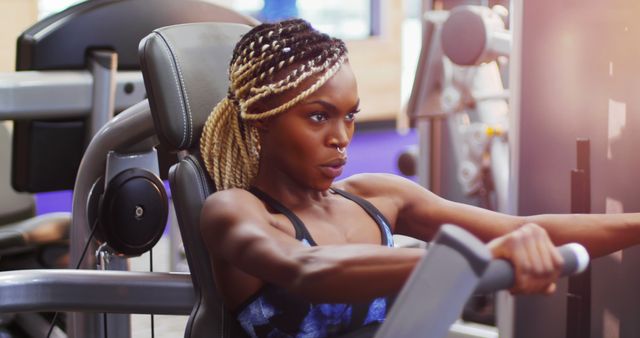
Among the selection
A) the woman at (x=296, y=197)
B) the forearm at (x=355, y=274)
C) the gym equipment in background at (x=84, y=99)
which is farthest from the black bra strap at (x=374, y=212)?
the gym equipment in background at (x=84, y=99)

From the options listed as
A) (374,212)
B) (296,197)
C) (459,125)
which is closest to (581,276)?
(374,212)

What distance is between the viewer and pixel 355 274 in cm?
96

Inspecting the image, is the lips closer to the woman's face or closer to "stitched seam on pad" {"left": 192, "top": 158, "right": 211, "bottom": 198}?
the woman's face

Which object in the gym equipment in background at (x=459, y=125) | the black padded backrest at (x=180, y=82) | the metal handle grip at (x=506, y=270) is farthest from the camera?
the gym equipment in background at (x=459, y=125)

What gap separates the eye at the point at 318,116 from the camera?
124cm

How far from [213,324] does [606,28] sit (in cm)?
90

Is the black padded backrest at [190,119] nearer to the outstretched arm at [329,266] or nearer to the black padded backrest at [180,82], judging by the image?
the black padded backrest at [180,82]

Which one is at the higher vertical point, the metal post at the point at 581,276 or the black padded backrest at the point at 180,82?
the black padded backrest at the point at 180,82

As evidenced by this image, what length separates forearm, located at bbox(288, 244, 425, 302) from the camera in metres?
0.96

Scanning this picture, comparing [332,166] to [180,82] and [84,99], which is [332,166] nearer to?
[180,82]

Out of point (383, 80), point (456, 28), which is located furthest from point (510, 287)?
point (383, 80)

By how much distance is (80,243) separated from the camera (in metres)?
1.83

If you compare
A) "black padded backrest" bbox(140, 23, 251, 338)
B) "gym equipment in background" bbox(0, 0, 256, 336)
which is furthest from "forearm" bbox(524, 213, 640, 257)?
"gym equipment in background" bbox(0, 0, 256, 336)

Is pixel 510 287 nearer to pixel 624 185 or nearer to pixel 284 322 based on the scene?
Result: pixel 284 322
